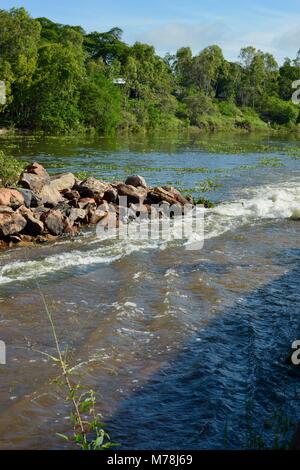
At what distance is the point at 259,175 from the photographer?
30.4 metres

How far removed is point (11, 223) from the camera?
1528cm

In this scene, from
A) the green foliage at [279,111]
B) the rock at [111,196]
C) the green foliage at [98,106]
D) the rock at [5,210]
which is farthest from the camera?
the green foliage at [279,111]

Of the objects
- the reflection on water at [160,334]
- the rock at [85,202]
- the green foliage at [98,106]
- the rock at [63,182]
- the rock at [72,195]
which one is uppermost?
the green foliage at [98,106]

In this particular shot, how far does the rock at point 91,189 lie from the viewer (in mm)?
19516

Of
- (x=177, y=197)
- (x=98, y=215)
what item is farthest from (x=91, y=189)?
(x=177, y=197)

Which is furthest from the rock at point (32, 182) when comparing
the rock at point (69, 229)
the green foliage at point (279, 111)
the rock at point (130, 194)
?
the green foliage at point (279, 111)

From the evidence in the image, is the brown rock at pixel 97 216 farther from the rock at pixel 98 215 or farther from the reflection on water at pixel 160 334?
the reflection on water at pixel 160 334

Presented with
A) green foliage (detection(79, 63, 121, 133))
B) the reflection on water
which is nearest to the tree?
green foliage (detection(79, 63, 121, 133))

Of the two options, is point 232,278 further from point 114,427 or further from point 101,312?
point 114,427

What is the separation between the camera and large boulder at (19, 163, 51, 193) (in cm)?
1834

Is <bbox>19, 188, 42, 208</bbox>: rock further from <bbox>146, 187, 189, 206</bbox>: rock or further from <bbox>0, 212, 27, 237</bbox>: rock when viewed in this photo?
<bbox>146, 187, 189, 206</bbox>: rock

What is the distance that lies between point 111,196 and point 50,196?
241 centimetres

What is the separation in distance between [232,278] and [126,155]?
26.7 metres
